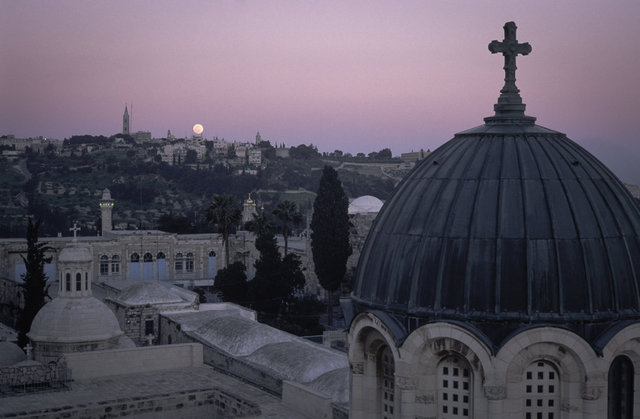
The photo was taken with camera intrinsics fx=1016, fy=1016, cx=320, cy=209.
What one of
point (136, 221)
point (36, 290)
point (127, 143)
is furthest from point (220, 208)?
point (127, 143)

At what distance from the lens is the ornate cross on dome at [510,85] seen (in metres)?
13.1

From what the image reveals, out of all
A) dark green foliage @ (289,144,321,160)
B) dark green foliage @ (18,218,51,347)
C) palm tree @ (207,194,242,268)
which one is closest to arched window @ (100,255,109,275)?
palm tree @ (207,194,242,268)

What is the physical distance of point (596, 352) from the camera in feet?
37.7

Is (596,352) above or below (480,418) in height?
above

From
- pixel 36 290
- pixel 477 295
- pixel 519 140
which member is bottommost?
pixel 36 290

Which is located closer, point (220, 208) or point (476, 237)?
point (476, 237)

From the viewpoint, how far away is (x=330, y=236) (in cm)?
5953

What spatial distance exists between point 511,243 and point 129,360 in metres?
23.7

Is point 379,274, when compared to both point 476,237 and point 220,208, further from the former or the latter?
point 220,208

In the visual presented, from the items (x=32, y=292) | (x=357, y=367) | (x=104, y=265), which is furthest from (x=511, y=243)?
(x=104, y=265)

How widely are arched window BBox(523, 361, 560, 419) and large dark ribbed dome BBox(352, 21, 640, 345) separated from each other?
0.58 m

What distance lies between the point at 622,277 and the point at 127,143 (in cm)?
17470

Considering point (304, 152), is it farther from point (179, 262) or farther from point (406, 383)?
point (406, 383)

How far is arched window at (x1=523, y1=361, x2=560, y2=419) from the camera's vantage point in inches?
457
